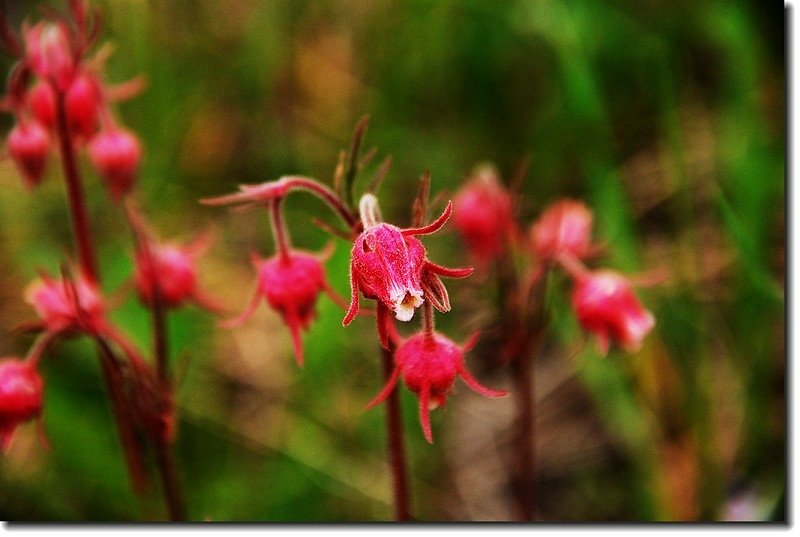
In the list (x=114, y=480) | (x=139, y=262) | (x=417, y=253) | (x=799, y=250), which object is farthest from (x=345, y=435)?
(x=417, y=253)

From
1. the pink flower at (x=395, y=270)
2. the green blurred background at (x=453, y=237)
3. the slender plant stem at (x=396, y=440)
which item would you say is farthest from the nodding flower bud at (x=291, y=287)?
the green blurred background at (x=453, y=237)

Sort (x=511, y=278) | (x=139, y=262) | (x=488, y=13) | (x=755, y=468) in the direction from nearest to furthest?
(x=139, y=262), (x=511, y=278), (x=755, y=468), (x=488, y=13)

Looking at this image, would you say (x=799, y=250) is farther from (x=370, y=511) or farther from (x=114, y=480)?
Answer: (x=114, y=480)

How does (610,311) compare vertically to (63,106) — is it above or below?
below

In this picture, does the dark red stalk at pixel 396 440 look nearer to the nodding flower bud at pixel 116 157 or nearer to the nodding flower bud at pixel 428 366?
the nodding flower bud at pixel 428 366


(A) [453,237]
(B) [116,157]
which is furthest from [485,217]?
(A) [453,237]

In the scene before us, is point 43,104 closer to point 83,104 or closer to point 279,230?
point 83,104

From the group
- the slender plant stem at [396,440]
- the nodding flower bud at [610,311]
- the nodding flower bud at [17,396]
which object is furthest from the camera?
the nodding flower bud at [610,311]
